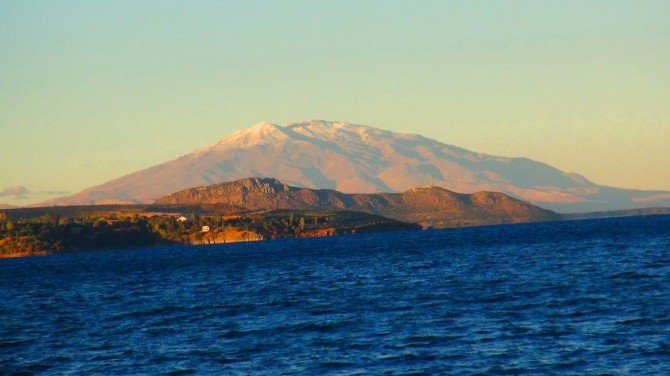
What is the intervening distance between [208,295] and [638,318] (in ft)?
133

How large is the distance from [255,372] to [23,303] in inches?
2105

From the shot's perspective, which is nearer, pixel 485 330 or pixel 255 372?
pixel 255 372

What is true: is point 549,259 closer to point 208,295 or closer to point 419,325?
point 208,295

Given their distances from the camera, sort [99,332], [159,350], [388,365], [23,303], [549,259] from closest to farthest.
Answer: [388,365], [159,350], [99,332], [23,303], [549,259]

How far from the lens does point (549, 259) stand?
112562 millimetres

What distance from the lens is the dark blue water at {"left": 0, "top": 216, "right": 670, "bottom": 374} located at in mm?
48594

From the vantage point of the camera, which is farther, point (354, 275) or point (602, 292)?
point (354, 275)

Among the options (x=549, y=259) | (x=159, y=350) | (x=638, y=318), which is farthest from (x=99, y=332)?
(x=549, y=259)

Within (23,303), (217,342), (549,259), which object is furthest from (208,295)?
(549,259)

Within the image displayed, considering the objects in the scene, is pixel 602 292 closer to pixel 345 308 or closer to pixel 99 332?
pixel 345 308

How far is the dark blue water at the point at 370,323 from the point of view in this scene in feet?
159

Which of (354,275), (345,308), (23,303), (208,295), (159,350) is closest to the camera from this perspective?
(159,350)

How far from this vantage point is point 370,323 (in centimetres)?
6112

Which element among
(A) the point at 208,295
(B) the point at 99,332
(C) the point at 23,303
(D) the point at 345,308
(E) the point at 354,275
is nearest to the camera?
(B) the point at 99,332
